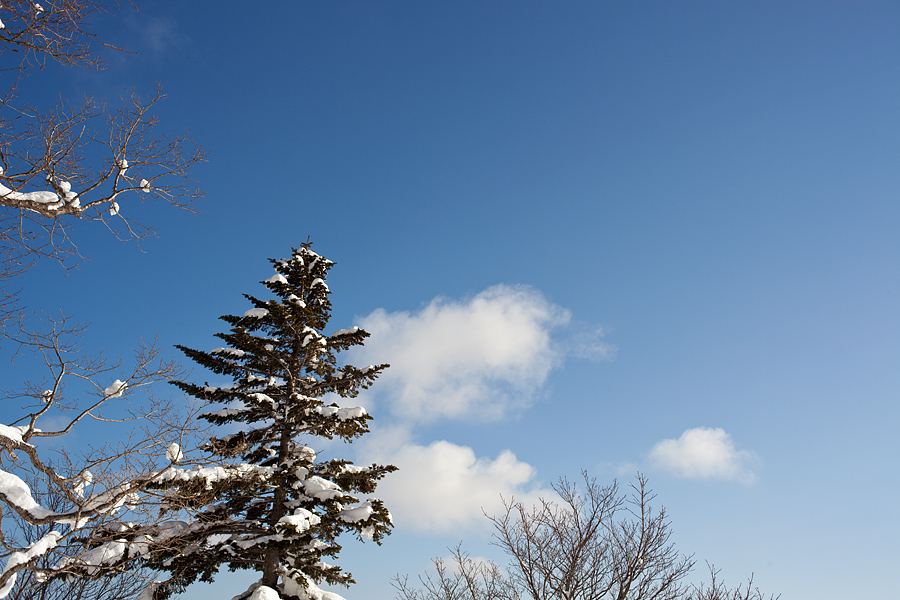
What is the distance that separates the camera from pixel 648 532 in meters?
11.0

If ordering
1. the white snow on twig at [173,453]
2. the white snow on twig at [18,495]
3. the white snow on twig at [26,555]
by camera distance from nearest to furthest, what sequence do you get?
the white snow on twig at [26,555], the white snow on twig at [18,495], the white snow on twig at [173,453]

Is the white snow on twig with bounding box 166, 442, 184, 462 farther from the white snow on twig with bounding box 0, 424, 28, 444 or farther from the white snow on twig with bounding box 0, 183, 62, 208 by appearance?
the white snow on twig with bounding box 0, 183, 62, 208

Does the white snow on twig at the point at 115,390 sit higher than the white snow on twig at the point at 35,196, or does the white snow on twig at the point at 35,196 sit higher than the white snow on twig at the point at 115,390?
the white snow on twig at the point at 35,196

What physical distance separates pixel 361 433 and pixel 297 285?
5122 mm

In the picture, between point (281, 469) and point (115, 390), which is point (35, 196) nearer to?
point (115, 390)

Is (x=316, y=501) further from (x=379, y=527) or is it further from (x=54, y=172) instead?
(x=54, y=172)

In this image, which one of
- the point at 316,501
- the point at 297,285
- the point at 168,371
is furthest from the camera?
the point at 297,285

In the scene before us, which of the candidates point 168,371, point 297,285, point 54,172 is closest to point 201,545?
point 168,371

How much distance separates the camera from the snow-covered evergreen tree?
35.8ft

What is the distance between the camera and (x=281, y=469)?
41.7 feet

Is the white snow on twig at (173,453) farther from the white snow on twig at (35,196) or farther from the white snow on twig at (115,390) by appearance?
the white snow on twig at (35,196)

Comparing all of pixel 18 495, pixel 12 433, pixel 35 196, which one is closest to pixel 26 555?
pixel 18 495

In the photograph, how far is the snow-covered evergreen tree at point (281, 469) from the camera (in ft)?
35.8

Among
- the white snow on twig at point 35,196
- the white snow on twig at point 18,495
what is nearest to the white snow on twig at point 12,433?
the white snow on twig at point 18,495
